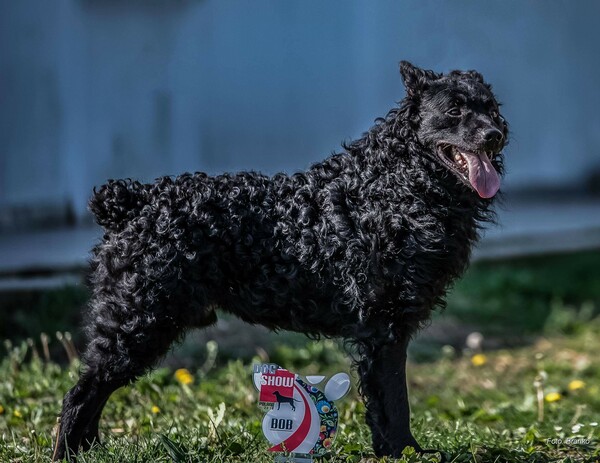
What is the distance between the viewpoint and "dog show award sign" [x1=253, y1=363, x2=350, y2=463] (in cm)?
418

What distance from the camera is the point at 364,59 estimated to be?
9008mm

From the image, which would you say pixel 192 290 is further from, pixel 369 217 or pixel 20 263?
pixel 20 263

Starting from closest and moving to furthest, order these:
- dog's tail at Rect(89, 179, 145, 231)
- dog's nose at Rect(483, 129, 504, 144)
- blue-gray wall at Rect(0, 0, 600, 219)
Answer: dog's nose at Rect(483, 129, 504, 144), dog's tail at Rect(89, 179, 145, 231), blue-gray wall at Rect(0, 0, 600, 219)

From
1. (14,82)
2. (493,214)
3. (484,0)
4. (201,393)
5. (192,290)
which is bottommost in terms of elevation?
(201,393)

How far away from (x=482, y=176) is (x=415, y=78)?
603 millimetres

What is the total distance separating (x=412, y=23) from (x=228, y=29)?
193cm

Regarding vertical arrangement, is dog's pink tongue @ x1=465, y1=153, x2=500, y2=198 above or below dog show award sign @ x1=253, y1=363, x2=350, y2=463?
above

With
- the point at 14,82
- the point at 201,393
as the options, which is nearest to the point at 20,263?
the point at 14,82

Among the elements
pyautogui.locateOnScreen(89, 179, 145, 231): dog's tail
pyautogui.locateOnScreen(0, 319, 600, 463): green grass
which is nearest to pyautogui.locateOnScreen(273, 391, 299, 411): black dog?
pyautogui.locateOnScreen(0, 319, 600, 463): green grass

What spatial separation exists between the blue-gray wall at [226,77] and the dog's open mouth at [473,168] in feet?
14.6

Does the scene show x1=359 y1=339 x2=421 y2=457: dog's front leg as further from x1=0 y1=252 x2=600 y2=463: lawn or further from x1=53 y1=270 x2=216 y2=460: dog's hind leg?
x1=53 y1=270 x2=216 y2=460: dog's hind leg

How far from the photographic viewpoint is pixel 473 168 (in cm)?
414

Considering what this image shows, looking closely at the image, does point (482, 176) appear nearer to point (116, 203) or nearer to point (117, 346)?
point (116, 203)

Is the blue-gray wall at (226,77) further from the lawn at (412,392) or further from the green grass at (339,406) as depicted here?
the green grass at (339,406)
